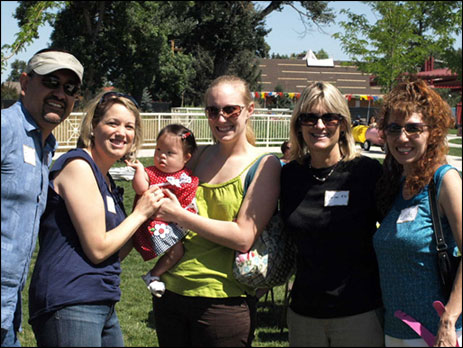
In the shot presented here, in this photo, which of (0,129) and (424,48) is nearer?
(0,129)

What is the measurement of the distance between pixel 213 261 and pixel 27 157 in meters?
1.11

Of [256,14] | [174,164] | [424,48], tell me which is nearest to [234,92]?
[174,164]

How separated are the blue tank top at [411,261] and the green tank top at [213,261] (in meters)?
0.77

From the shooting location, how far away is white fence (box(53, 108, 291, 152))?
64.2ft

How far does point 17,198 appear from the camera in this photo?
227cm

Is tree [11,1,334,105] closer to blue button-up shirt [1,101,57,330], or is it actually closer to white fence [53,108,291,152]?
white fence [53,108,291,152]

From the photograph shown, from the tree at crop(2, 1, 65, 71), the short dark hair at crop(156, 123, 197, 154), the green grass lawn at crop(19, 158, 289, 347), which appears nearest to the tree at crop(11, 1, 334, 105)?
the tree at crop(2, 1, 65, 71)

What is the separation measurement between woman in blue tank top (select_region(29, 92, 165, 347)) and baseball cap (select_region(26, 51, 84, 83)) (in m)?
0.40

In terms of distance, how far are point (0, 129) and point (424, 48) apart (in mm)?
9015

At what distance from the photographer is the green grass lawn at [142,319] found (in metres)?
5.07

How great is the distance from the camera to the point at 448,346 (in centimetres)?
233

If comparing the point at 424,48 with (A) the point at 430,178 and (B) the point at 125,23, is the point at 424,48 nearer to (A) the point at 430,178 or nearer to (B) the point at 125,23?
(A) the point at 430,178

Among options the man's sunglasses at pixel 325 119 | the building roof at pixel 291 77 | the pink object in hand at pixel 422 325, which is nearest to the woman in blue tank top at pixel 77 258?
the man's sunglasses at pixel 325 119

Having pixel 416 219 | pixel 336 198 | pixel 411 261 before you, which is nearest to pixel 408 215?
pixel 416 219
